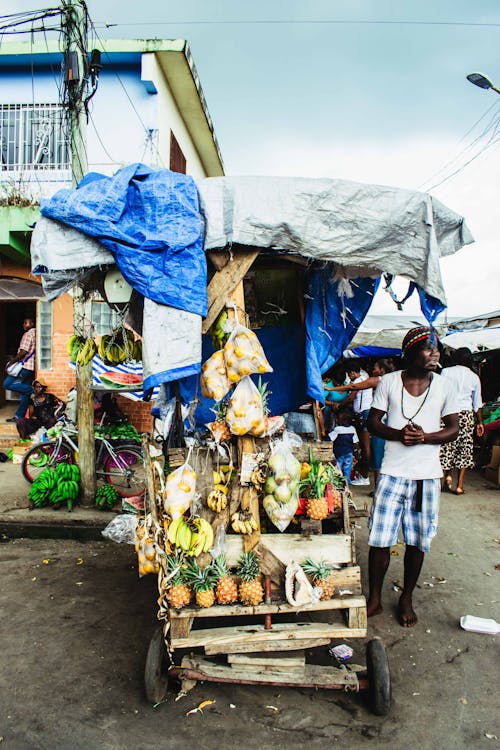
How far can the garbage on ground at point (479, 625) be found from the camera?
387 centimetres

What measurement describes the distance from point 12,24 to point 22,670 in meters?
8.79

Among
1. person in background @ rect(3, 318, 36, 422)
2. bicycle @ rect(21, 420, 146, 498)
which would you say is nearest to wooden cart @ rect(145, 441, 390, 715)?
bicycle @ rect(21, 420, 146, 498)

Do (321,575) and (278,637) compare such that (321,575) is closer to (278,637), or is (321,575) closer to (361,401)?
(278,637)

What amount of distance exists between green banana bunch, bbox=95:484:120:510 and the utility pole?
92 mm

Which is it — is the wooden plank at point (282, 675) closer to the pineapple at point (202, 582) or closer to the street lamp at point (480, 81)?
the pineapple at point (202, 582)

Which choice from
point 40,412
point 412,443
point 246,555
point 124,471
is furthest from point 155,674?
point 40,412

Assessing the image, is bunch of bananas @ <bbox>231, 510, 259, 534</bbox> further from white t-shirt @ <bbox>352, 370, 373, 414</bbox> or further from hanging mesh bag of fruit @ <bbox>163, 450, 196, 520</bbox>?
white t-shirt @ <bbox>352, 370, 373, 414</bbox>

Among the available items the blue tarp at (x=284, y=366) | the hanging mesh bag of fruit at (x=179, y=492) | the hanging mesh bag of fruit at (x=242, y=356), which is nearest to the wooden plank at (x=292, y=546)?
the hanging mesh bag of fruit at (x=179, y=492)

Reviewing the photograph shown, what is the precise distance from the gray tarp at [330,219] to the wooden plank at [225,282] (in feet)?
0.56

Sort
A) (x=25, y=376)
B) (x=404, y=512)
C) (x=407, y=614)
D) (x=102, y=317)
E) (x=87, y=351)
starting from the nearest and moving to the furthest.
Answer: (x=404, y=512) → (x=407, y=614) → (x=87, y=351) → (x=25, y=376) → (x=102, y=317)

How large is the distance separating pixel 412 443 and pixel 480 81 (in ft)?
29.4

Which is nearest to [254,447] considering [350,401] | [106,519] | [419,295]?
[419,295]

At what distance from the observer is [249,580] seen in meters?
3.04

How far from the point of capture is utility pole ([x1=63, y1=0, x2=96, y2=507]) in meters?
6.58
